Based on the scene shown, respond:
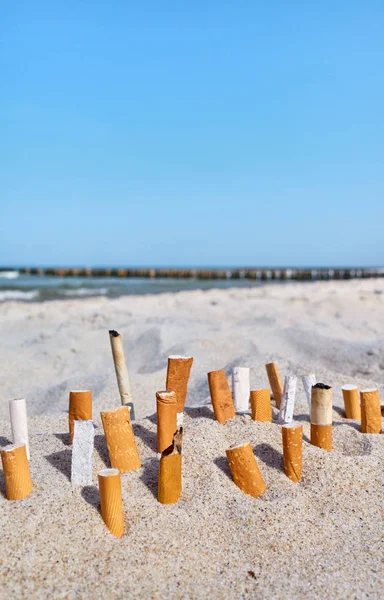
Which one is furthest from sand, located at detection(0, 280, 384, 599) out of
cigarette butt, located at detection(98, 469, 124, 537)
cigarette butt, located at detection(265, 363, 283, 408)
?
cigarette butt, located at detection(265, 363, 283, 408)

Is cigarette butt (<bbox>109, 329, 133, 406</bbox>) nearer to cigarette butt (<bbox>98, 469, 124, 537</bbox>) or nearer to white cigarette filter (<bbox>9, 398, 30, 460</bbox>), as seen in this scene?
white cigarette filter (<bbox>9, 398, 30, 460</bbox>)

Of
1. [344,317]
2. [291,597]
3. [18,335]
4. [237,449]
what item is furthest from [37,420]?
[344,317]

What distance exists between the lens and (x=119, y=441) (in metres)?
2.16

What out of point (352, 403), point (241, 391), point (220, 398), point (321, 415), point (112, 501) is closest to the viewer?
point (112, 501)

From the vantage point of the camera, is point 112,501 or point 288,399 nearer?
point 112,501

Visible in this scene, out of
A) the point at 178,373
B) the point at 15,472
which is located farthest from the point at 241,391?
the point at 15,472

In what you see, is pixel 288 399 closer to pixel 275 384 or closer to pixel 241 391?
pixel 241 391

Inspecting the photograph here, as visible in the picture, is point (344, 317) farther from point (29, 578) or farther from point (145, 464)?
point (29, 578)

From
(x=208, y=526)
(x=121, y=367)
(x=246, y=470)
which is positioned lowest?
(x=208, y=526)

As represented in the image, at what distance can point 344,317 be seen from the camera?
25.1 feet

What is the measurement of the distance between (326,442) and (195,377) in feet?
7.08

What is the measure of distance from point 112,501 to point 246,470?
572 millimetres

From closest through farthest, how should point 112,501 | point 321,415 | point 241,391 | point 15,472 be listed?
point 112,501 < point 15,472 < point 321,415 < point 241,391

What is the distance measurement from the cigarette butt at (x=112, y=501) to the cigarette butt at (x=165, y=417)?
40 centimetres
